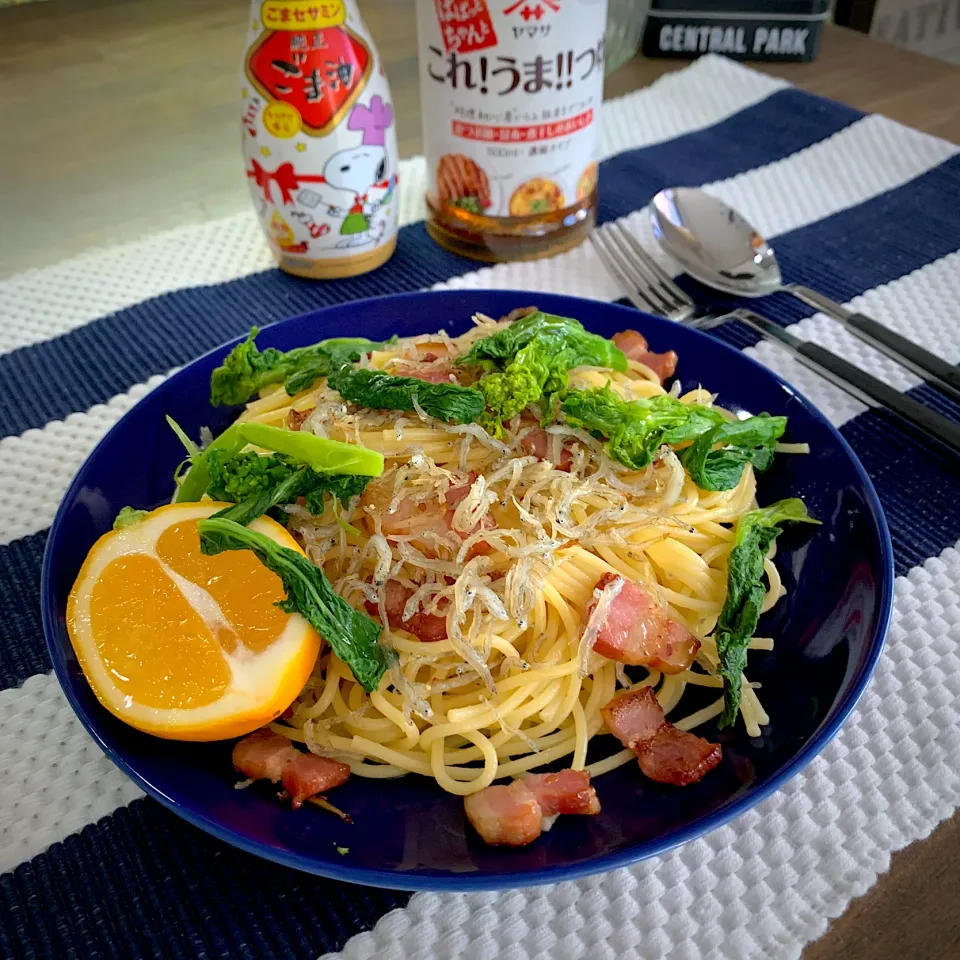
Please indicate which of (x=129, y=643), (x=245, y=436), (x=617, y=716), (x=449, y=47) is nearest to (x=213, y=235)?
(x=449, y=47)

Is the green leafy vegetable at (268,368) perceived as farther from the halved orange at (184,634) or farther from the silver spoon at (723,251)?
the silver spoon at (723,251)

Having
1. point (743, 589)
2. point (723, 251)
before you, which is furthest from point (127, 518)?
point (723, 251)

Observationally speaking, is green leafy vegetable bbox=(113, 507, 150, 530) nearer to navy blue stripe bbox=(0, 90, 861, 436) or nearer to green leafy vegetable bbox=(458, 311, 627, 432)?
green leafy vegetable bbox=(458, 311, 627, 432)

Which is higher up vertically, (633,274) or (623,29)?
(623,29)

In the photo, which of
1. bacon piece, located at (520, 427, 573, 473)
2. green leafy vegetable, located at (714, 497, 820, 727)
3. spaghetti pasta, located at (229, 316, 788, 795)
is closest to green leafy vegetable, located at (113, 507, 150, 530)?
spaghetti pasta, located at (229, 316, 788, 795)

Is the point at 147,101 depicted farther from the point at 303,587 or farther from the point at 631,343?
the point at 303,587

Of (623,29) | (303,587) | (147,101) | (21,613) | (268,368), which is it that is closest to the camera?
(303,587)
